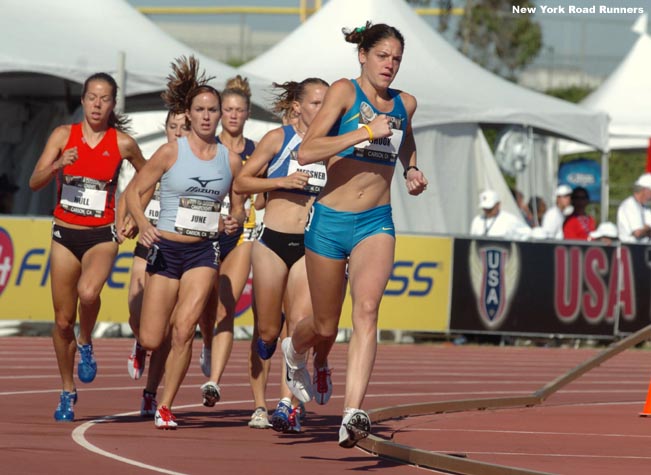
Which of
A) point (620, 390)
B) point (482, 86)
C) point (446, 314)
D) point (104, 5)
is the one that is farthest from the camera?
point (482, 86)

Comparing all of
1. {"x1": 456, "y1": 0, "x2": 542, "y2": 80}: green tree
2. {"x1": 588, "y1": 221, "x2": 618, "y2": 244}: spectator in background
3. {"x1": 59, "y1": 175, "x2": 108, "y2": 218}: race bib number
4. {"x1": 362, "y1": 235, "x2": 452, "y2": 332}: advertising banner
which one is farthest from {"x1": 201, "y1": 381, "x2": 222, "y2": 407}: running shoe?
{"x1": 456, "y1": 0, "x2": 542, "y2": 80}: green tree

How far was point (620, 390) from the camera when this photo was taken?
53.2 ft

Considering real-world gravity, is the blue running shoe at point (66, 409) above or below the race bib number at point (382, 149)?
below

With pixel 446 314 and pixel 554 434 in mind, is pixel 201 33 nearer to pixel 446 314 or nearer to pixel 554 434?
pixel 446 314

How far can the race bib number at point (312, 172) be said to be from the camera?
11227 mm

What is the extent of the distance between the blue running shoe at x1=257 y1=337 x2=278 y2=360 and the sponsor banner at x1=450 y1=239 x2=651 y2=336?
1082cm

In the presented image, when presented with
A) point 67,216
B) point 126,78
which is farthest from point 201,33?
point 67,216

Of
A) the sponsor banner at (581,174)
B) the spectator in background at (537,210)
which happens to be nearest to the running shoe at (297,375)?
the spectator in background at (537,210)

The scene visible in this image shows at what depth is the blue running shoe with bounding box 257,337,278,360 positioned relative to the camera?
11.1 meters

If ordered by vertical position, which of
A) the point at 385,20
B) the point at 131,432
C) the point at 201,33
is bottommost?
the point at 131,432

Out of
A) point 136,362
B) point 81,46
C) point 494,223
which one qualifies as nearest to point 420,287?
point 494,223

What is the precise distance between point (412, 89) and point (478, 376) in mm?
9225

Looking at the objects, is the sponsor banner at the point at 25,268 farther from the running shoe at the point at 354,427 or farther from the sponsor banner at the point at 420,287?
the running shoe at the point at 354,427

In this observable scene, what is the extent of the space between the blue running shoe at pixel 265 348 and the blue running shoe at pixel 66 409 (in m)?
1.32
